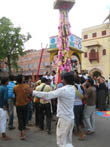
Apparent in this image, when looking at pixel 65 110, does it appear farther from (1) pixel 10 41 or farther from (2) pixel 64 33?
(1) pixel 10 41

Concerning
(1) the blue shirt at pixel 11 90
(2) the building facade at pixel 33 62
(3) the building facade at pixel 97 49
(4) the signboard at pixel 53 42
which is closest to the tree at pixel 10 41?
(2) the building facade at pixel 33 62

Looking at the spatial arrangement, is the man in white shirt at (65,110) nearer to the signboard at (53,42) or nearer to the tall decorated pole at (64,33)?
the tall decorated pole at (64,33)

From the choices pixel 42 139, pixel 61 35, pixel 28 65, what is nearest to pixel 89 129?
pixel 42 139

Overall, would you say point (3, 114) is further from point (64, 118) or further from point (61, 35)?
point (61, 35)

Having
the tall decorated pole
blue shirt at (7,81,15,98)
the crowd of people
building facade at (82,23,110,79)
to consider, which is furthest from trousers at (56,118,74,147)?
building facade at (82,23,110,79)

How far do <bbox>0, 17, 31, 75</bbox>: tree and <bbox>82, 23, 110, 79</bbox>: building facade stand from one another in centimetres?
1079

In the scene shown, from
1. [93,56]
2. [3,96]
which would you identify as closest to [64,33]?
[3,96]

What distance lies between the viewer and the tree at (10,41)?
23438 mm

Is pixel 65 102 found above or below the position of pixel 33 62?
below

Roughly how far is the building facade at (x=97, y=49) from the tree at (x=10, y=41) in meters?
10.8

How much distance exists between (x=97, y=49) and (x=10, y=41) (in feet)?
46.1

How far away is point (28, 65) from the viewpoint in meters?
38.0

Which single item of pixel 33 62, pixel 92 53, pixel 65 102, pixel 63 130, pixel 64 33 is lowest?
pixel 63 130

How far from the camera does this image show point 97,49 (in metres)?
27.3
